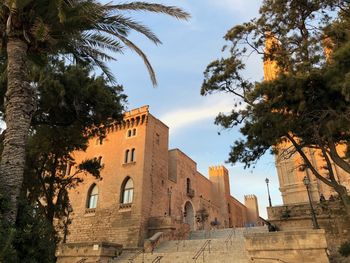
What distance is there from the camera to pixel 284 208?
16703mm

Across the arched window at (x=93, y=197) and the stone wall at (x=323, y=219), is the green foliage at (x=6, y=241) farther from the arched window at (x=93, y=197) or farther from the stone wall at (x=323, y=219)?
the arched window at (x=93, y=197)

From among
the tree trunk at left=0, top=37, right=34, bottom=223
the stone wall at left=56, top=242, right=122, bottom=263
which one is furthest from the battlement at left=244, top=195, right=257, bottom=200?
the tree trunk at left=0, top=37, right=34, bottom=223

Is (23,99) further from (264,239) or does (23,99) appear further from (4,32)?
(264,239)

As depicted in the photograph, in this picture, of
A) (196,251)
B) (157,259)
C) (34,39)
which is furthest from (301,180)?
(34,39)

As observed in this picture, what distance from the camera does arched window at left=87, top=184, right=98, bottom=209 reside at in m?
27.7

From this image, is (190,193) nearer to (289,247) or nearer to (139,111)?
(139,111)

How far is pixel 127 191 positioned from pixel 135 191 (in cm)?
137

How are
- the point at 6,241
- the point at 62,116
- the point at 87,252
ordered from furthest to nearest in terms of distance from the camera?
the point at 87,252
the point at 62,116
the point at 6,241

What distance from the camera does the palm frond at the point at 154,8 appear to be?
26.5 feet

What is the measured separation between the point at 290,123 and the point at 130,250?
43.3ft

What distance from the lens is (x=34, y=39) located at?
710 centimetres

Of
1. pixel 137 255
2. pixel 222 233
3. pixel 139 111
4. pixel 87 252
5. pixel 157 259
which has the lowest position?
pixel 157 259

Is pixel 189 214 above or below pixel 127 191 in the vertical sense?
below

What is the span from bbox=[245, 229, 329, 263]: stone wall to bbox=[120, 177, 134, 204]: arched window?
14.4 metres
